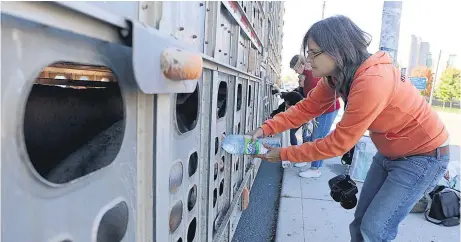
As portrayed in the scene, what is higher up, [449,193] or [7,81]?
[7,81]

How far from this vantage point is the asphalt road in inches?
128

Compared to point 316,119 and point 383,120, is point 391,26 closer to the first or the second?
point 316,119

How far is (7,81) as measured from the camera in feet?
2.04

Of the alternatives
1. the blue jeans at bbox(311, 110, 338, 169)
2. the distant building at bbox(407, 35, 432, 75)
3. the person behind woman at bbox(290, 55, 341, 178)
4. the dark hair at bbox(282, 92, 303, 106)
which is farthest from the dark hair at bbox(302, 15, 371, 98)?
the distant building at bbox(407, 35, 432, 75)

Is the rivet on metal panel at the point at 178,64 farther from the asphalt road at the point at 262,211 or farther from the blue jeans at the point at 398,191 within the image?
the asphalt road at the point at 262,211

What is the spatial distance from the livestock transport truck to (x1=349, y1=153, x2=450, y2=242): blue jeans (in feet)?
3.18

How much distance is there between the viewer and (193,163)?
1.76 m

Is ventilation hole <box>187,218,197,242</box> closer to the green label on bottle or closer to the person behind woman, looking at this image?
the green label on bottle

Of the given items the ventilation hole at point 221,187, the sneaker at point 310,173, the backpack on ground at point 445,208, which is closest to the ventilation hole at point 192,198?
the ventilation hole at point 221,187

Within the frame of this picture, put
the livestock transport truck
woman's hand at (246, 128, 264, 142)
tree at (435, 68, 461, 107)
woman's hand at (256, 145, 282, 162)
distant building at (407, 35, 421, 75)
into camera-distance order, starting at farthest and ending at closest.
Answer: distant building at (407, 35, 421, 75) → tree at (435, 68, 461, 107) → woman's hand at (246, 128, 264, 142) → woman's hand at (256, 145, 282, 162) → the livestock transport truck

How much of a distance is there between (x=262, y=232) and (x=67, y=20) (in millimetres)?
3021

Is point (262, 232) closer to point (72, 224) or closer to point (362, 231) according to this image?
point (362, 231)


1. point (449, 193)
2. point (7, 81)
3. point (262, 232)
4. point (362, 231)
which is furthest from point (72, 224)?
point (449, 193)

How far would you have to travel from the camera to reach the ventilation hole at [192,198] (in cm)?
171
